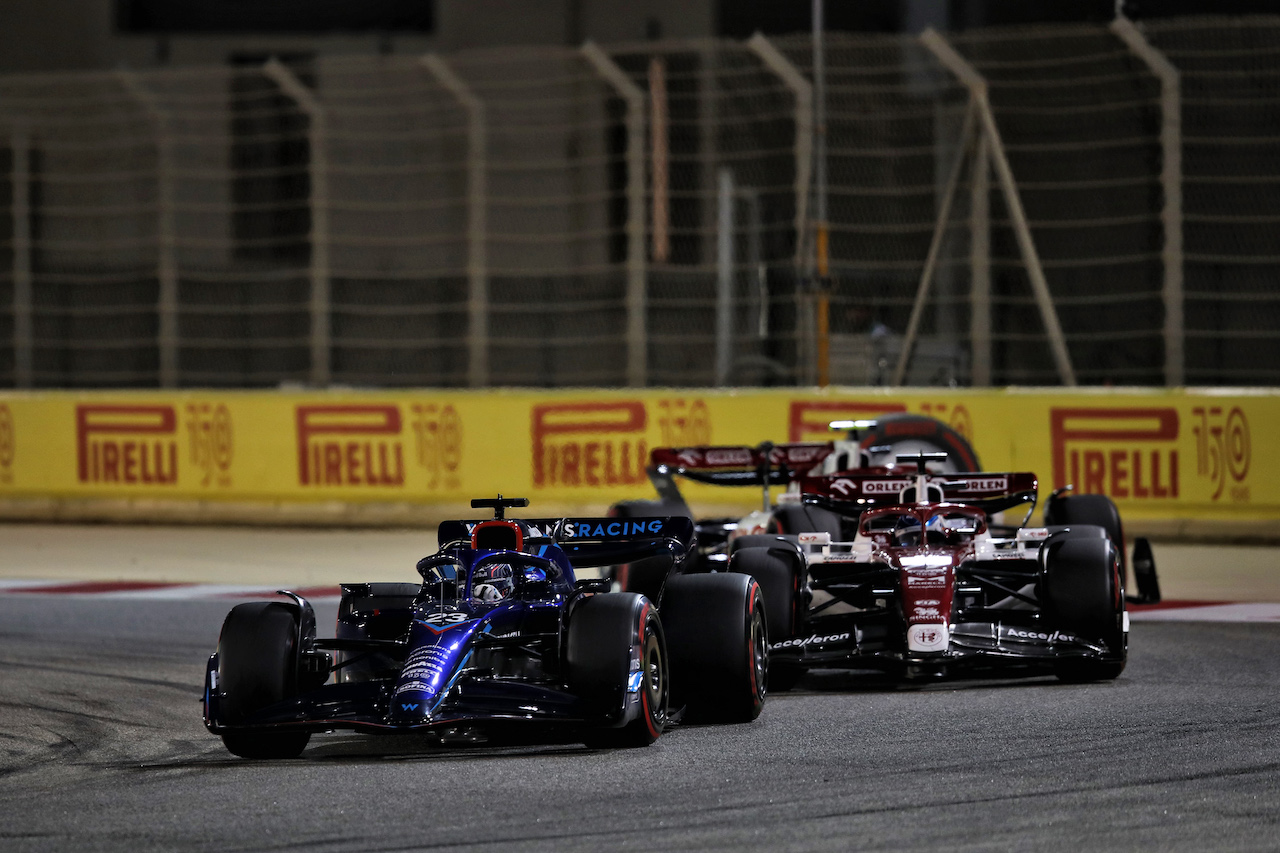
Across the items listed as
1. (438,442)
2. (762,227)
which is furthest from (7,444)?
(762,227)

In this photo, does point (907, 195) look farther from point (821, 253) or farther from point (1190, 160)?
point (1190, 160)

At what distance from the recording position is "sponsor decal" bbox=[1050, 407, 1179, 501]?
1452cm

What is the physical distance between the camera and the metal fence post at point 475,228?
637 inches

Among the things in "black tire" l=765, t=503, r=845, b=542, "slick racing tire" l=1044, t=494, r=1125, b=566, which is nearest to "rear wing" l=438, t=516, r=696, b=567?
"black tire" l=765, t=503, r=845, b=542

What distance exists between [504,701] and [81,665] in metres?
3.55

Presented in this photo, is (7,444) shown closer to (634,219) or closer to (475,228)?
(475,228)

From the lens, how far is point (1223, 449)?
14398mm

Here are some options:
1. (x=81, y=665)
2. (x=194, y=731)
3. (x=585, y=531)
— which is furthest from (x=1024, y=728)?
(x=81, y=665)

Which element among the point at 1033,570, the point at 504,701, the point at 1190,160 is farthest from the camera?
the point at 1190,160

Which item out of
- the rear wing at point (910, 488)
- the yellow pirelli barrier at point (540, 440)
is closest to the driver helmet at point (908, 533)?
the rear wing at point (910, 488)

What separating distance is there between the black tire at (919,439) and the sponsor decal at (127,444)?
8426 millimetres

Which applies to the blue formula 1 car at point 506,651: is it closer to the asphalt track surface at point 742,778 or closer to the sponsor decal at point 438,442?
the asphalt track surface at point 742,778

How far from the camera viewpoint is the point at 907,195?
15.1 m

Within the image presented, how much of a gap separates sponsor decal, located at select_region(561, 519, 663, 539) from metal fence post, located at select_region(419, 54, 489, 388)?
8.65 m
